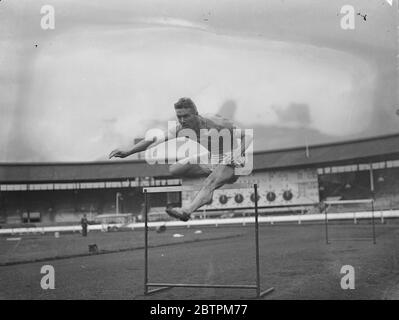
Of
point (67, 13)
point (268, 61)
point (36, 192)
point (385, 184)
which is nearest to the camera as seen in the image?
point (67, 13)

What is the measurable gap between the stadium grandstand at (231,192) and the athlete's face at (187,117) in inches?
1261

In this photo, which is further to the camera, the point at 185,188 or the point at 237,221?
the point at 237,221

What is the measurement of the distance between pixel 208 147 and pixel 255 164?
1516 inches

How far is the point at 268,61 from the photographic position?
1073cm

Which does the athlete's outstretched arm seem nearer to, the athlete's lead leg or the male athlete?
the male athlete

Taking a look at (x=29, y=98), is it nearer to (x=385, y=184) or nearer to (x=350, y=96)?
(x=350, y=96)

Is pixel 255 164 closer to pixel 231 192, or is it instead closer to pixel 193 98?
pixel 231 192

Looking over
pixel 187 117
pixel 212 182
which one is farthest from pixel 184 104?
pixel 212 182

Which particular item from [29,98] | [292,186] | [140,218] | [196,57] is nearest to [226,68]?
[196,57]

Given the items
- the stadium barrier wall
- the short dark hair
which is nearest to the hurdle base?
A: the short dark hair

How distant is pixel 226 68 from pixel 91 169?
3781 centimetres

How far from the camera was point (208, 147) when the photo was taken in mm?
7773

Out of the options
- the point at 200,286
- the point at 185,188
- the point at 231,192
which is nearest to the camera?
the point at 200,286

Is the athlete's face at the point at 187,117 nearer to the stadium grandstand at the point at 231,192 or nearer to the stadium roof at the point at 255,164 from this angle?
the stadium grandstand at the point at 231,192
